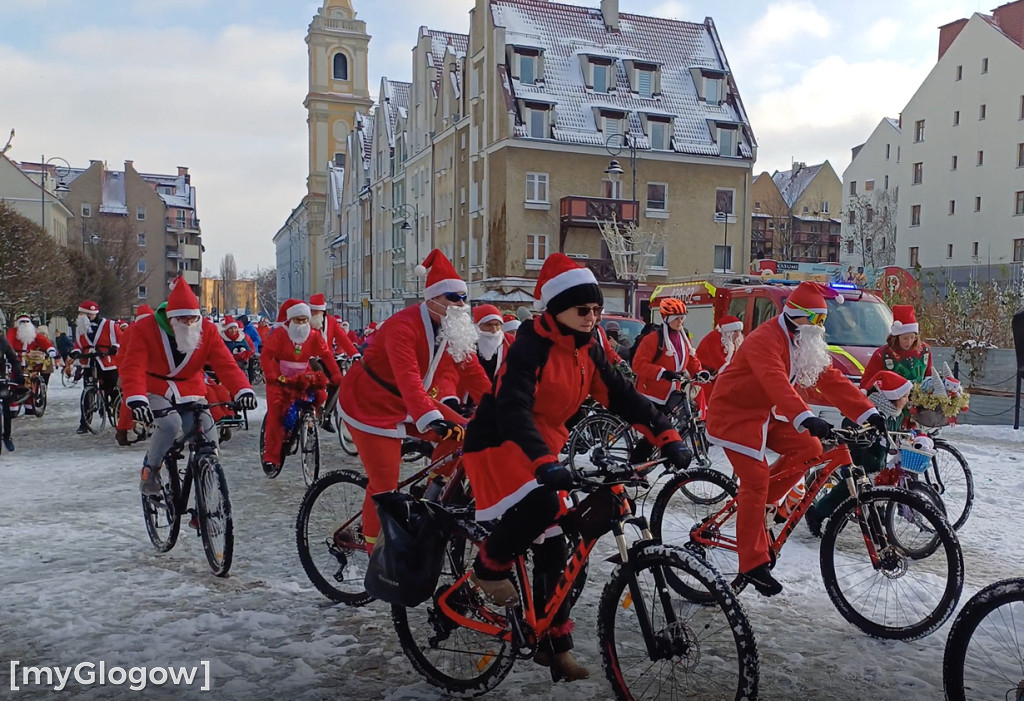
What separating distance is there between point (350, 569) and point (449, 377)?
151cm

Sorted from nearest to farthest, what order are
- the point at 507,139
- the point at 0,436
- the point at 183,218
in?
the point at 0,436
the point at 507,139
the point at 183,218

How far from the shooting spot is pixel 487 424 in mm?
4152

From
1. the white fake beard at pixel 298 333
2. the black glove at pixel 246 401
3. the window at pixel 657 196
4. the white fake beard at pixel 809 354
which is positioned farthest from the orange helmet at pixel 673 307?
the window at pixel 657 196

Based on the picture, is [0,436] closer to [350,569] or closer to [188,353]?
[188,353]

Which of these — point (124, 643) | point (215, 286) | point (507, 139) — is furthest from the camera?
point (215, 286)

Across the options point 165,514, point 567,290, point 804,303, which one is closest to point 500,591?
point 567,290

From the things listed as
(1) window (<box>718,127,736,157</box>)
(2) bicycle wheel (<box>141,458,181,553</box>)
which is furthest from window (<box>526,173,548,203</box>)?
(2) bicycle wheel (<box>141,458,181,553</box>)

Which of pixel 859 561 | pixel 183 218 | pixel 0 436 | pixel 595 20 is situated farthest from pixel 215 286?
pixel 859 561

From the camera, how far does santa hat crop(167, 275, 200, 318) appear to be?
676 centimetres

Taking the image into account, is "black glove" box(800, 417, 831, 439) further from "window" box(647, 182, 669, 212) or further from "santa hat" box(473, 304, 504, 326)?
"window" box(647, 182, 669, 212)

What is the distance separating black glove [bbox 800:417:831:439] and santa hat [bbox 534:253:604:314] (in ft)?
5.43

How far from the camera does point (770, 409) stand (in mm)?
5570

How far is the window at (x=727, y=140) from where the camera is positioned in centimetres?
4284

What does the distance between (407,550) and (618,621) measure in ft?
3.40
